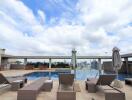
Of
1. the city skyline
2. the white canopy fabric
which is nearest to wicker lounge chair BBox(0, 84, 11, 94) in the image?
the city skyline

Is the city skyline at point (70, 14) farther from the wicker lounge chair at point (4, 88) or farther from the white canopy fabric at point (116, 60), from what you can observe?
the wicker lounge chair at point (4, 88)

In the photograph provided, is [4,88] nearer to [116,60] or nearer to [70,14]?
[116,60]

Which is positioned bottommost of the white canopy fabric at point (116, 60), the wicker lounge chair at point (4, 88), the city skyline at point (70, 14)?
the wicker lounge chair at point (4, 88)

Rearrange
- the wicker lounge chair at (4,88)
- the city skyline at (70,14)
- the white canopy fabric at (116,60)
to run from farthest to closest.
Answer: the city skyline at (70,14) → the white canopy fabric at (116,60) → the wicker lounge chair at (4,88)

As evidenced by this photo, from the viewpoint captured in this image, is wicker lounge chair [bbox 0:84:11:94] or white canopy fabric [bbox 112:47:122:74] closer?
wicker lounge chair [bbox 0:84:11:94]

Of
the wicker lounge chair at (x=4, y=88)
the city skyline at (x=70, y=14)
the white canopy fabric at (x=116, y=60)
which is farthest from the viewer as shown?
the city skyline at (x=70, y=14)

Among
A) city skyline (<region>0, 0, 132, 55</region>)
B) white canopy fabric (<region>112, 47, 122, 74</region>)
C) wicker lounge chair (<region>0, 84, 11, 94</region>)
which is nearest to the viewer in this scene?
wicker lounge chair (<region>0, 84, 11, 94</region>)

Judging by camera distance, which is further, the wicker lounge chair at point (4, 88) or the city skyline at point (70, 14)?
the city skyline at point (70, 14)

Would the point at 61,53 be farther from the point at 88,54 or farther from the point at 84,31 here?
the point at 84,31

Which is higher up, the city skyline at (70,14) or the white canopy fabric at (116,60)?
the city skyline at (70,14)

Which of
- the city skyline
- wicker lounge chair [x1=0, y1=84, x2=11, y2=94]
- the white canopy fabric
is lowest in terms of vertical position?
wicker lounge chair [x1=0, y1=84, x2=11, y2=94]

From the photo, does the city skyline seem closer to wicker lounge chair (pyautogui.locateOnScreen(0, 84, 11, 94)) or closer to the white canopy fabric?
the white canopy fabric

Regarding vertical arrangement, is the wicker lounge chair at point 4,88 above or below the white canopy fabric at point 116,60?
below

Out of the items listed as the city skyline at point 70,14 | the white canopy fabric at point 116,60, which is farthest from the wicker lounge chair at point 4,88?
the white canopy fabric at point 116,60
